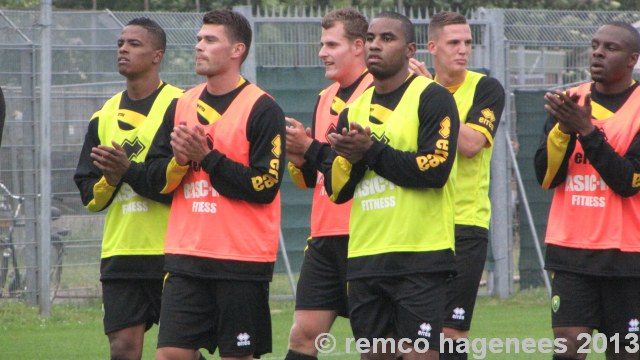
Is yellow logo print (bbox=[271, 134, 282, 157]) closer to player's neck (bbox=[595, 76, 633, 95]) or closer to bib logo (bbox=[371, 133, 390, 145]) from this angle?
bib logo (bbox=[371, 133, 390, 145])

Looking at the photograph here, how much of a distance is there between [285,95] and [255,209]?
23.1 ft

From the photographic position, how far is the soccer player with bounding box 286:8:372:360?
317 inches

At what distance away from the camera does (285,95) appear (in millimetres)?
14133

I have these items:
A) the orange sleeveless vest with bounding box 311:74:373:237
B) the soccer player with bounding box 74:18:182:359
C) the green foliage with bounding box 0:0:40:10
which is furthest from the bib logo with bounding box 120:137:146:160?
the green foliage with bounding box 0:0:40:10

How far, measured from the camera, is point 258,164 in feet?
23.2

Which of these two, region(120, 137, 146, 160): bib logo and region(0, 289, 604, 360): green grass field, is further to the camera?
region(0, 289, 604, 360): green grass field

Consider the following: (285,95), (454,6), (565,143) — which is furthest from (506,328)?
(454,6)

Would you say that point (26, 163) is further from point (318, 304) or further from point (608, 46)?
point (608, 46)

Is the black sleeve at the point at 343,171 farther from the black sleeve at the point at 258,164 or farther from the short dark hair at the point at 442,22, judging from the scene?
the short dark hair at the point at 442,22

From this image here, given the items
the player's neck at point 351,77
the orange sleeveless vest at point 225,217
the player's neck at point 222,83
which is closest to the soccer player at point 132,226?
the orange sleeveless vest at point 225,217

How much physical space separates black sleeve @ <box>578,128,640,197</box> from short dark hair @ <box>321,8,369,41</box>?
187 cm

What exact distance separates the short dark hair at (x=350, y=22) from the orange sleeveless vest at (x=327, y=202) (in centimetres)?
28

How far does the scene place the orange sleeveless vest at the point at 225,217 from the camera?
710 cm

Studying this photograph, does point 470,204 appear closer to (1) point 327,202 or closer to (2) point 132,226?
(1) point 327,202
